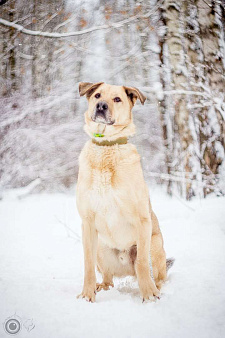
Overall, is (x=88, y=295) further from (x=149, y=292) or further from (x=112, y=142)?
(x=112, y=142)

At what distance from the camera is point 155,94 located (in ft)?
16.9

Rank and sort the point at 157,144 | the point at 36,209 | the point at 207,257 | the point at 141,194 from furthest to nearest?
the point at 157,144, the point at 36,209, the point at 207,257, the point at 141,194

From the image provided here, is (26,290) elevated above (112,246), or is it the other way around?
(112,246)

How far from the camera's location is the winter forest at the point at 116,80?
4.30 meters

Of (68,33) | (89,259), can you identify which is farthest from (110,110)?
(68,33)

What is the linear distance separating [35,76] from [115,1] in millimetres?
1994

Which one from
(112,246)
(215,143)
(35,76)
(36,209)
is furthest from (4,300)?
(35,76)

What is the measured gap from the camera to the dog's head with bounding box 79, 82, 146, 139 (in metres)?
1.98

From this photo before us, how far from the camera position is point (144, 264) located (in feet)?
5.94

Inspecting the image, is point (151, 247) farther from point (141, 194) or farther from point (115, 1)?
Answer: point (115, 1)

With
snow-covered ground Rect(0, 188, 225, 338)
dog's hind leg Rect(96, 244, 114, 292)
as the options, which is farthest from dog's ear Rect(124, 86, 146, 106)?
snow-covered ground Rect(0, 188, 225, 338)

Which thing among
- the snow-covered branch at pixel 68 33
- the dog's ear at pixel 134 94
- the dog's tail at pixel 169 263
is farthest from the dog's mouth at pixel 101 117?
the snow-covered branch at pixel 68 33

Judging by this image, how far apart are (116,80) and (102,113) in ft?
11.9

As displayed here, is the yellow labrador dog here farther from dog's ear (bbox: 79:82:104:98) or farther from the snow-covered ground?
the snow-covered ground
